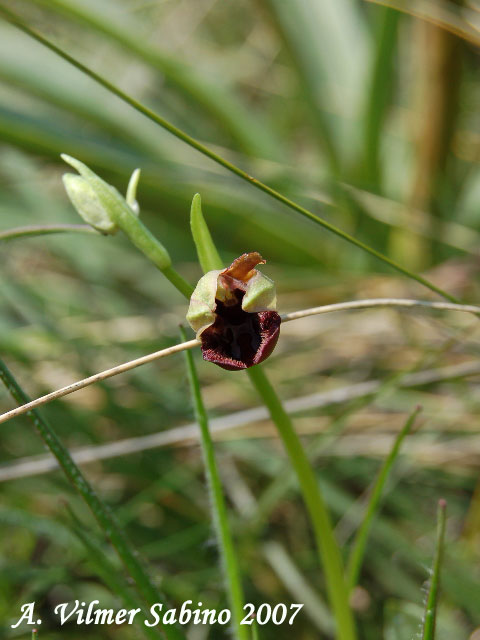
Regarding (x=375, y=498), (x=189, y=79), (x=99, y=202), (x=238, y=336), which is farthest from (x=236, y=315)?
(x=189, y=79)

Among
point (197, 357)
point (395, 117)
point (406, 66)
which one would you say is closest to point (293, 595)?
point (197, 357)

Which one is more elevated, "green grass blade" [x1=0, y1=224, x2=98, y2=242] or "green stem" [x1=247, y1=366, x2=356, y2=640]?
"green grass blade" [x1=0, y1=224, x2=98, y2=242]

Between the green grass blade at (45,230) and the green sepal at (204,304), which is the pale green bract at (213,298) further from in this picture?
the green grass blade at (45,230)

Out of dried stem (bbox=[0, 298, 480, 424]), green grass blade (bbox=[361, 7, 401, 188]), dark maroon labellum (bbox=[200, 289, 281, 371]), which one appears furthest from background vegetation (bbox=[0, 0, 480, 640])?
dark maroon labellum (bbox=[200, 289, 281, 371])

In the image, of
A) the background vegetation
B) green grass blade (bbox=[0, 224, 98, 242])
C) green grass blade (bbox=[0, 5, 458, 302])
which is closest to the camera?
green grass blade (bbox=[0, 224, 98, 242])

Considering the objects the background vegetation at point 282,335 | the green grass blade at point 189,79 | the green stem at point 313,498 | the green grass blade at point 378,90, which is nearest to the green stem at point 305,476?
the green stem at point 313,498

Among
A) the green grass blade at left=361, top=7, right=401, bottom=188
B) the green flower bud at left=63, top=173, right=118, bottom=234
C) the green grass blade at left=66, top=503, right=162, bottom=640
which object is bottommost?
the green grass blade at left=66, top=503, right=162, bottom=640

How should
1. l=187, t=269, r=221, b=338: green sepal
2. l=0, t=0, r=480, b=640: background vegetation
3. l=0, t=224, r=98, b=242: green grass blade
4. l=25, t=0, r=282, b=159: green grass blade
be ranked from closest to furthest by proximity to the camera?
1. l=187, t=269, r=221, b=338: green sepal
2. l=0, t=224, r=98, b=242: green grass blade
3. l=0, t=0, r=480, b=640: background vegetation
4. l=25, t=0, r=282, b=159: green grass blade

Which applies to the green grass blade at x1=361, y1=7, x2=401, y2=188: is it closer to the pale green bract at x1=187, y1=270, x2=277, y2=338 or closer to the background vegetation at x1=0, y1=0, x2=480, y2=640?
the background vegetation at x1=0, y1=0, x2=480, y2=640
